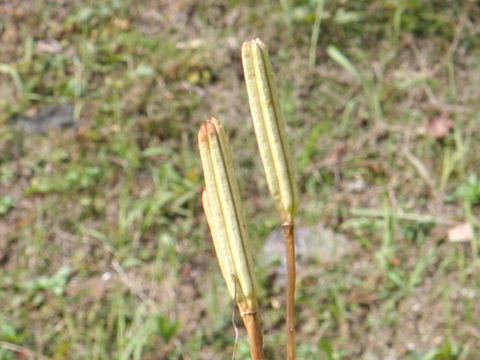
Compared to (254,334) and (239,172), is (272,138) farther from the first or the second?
(239,172)

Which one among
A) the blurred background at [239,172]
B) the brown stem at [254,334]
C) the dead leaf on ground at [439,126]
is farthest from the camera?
the dead leaf on ground at [439,126]

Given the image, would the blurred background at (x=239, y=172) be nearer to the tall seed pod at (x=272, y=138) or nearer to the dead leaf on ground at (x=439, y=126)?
the dead leaf on ground at (x=439, y=126)

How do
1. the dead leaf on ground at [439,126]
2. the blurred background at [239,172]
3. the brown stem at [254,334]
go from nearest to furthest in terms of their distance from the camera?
the brown stem at [254,334] < the blurred background at [239,172] < the dead leaf on ground at [439,126]

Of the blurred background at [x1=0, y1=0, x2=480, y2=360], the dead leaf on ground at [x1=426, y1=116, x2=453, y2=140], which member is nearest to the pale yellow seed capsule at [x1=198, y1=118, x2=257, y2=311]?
the blurred background at [x1=0, y1=0, x2=480, y2=360]

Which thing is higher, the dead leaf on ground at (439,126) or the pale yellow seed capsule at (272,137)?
the dead leaf on ground at (439,126)

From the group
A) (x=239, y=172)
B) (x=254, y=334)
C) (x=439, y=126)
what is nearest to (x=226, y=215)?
(x=254, y=334)

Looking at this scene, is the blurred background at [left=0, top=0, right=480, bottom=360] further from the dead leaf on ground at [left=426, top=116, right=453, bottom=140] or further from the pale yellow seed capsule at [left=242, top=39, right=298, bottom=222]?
the pale yellow seed capsule at [left=242, top=39, right=298, bottom=222]

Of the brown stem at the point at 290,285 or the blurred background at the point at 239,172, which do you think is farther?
the blurred background at the point at 239,172

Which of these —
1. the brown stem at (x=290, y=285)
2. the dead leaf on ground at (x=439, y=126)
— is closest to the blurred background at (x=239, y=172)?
the dead leaf on ground at (x=439, y=126)
